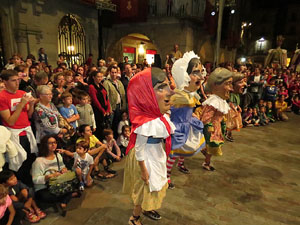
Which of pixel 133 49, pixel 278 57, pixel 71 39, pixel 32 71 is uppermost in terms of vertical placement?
pixel 133 49

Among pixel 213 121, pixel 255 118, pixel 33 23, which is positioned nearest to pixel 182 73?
pixel 213 121

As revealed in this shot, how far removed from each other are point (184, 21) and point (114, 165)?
33.3 feet

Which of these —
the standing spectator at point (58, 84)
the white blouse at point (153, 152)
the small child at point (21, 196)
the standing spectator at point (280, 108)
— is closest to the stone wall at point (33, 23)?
the standing spectator at point (58, 84)

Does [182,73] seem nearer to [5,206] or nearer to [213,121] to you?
[213,121]

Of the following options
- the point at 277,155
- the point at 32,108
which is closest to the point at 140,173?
the point at 32,108

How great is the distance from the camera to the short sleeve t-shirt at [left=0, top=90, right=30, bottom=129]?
8.75ft

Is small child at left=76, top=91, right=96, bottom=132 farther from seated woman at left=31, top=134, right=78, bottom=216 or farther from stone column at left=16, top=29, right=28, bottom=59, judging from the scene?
stone column at left=16, top=29, right=28, bottom=59

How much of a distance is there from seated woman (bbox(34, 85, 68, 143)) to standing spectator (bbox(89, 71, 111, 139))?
111cm

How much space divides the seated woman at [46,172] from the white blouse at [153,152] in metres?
1.32

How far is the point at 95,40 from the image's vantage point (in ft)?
38.7

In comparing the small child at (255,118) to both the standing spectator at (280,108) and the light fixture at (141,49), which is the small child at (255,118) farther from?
the light fixture at (141,49)

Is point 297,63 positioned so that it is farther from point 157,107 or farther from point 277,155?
point 157,107

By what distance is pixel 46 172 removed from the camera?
9.49 ft

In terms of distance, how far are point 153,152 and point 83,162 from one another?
1481mm
